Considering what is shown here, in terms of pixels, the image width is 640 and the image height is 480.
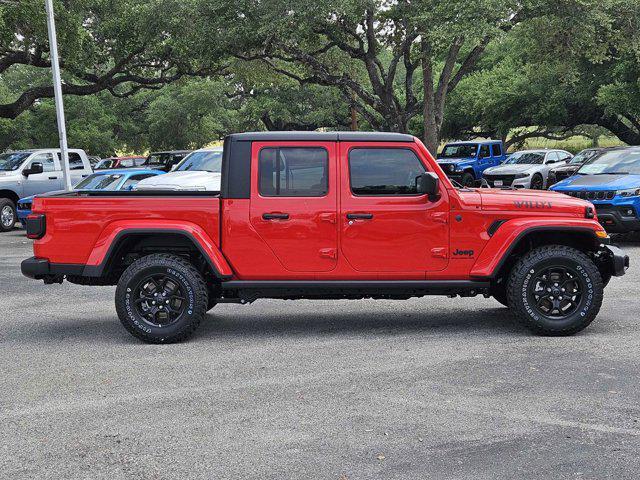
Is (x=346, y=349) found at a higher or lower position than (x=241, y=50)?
lower

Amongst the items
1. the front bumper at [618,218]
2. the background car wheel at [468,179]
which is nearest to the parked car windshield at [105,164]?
the background car wheel at [468,179]

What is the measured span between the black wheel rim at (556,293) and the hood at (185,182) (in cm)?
796

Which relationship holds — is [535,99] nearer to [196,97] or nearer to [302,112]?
[302,112]

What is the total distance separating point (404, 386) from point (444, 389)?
11.5 inches

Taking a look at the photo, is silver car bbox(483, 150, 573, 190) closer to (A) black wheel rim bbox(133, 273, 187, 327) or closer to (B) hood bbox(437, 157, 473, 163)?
(B) hood bbox(437, 157, 473, 163)

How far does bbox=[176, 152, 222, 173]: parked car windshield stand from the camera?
15.2 metres

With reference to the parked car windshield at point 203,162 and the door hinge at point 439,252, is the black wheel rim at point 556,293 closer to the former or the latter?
the door hinge at point 439,252

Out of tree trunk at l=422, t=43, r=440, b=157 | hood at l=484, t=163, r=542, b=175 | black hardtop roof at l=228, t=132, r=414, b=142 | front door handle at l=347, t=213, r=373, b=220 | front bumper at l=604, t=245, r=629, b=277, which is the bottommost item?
Answer: front bumper at l=604, t=245, r=629, b=277

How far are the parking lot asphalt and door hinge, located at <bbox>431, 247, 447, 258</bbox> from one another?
771 mm

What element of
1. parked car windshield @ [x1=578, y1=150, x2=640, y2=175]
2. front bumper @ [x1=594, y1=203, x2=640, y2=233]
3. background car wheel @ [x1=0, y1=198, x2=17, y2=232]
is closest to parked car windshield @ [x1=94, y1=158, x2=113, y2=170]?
background car wheel @ [x1=0, y1=198, x2=17, y2=232]

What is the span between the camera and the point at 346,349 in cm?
667

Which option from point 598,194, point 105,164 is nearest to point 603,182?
point 598,194

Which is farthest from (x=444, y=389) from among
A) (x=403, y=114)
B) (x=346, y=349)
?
(x=403, y=114)

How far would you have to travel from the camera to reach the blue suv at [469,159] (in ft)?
92.9
